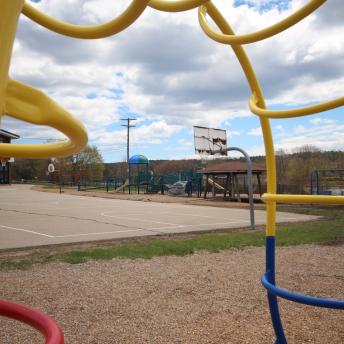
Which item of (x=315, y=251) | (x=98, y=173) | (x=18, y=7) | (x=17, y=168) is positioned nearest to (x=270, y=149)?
(x=18, y=7)

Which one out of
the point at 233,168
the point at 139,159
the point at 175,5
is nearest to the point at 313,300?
the point at 175,5

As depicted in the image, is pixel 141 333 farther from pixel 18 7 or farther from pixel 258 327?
pixel 18 7

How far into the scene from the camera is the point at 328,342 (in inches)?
136

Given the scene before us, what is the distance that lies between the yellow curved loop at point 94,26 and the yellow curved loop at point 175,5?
253 mm

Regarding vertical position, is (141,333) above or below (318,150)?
below

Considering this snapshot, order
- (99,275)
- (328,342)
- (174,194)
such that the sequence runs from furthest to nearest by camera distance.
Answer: (174,194), (99,275), (328,342)

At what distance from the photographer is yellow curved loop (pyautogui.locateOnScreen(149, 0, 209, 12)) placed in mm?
1242

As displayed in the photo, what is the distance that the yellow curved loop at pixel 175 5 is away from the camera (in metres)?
1.24

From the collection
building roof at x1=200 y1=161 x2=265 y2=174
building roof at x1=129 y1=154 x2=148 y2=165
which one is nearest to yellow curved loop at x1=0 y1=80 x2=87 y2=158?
building roof at x1=200 y1=161 x2=265 y2=174

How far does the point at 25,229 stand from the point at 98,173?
186 ft

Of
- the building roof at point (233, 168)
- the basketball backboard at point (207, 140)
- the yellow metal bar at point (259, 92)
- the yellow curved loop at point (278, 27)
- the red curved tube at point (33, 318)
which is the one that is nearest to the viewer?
the red curved tube at point (33, 318)

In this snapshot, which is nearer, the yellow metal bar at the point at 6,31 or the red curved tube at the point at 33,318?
the yellow metal bar at the point at 6,31

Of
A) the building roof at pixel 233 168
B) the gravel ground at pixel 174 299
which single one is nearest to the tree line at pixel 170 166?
the building roof at pixel 233 168

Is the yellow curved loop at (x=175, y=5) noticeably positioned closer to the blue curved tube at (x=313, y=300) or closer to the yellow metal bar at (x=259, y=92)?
the yellow metal bar at (x=259, y=92)
